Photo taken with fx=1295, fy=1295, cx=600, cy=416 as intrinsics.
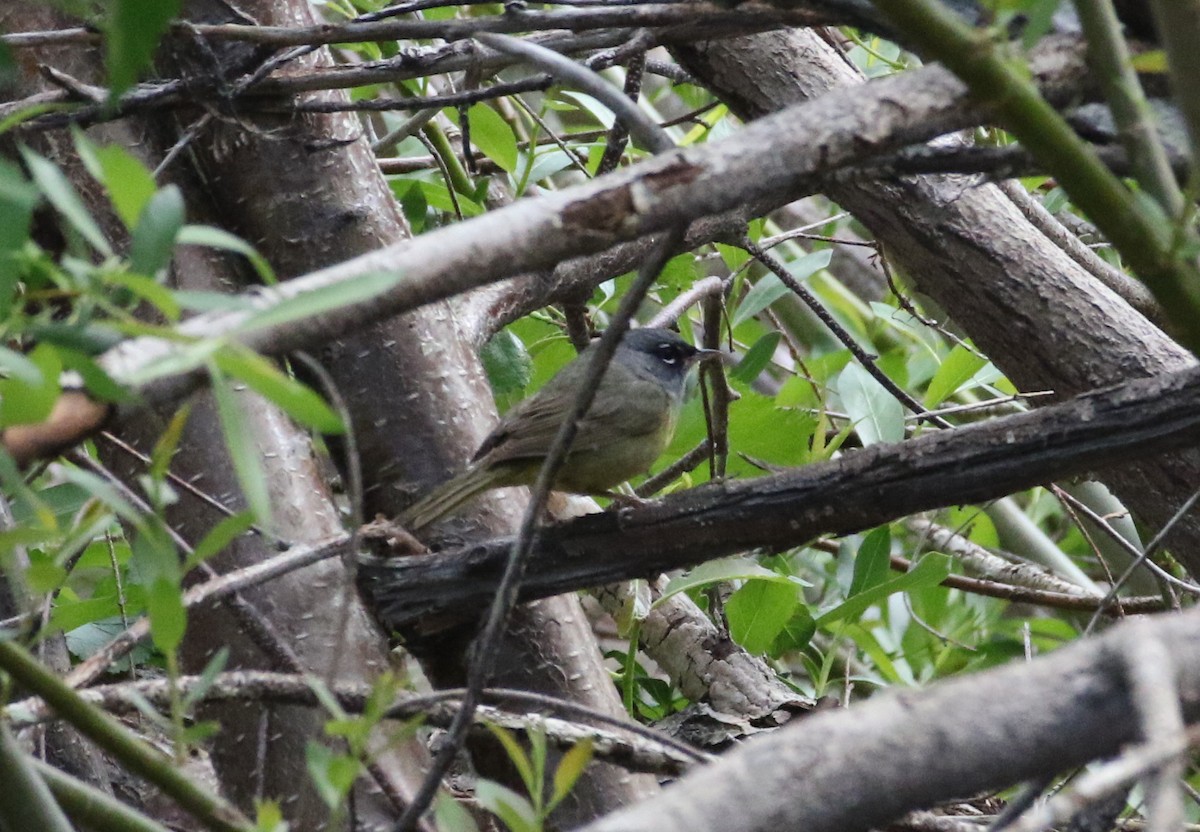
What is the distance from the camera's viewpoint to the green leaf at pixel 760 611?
3011 mm

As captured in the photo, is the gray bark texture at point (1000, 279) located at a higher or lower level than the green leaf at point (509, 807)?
higher

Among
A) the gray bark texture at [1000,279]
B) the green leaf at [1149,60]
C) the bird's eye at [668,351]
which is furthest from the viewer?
the bird's eye at [668,351]

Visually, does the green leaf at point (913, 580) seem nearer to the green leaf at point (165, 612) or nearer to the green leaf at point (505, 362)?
the green leaf at point (505, 362)

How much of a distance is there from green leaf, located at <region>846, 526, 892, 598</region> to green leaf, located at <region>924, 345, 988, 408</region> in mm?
665

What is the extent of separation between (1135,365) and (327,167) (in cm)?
170

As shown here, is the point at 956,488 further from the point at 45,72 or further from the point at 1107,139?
the point at 45,72

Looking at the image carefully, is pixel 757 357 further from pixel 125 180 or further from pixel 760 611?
pixel 125 180

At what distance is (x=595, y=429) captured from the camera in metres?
3.72

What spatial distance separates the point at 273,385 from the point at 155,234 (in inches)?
8.0

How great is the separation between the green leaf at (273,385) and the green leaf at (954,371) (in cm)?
279

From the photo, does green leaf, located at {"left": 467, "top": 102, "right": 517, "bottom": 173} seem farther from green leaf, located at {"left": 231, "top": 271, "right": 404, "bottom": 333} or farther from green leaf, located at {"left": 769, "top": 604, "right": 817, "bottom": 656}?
green leaf, located at {"left": 231, "top": 271, "right": 404, "bottom": 333}

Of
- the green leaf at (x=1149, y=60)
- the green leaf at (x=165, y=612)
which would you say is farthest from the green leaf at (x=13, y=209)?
the green leaf at (x=1149, y=60)

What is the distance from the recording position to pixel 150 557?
1263 mm

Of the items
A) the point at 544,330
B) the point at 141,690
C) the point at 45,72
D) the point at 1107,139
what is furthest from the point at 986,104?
the point at 544,330
